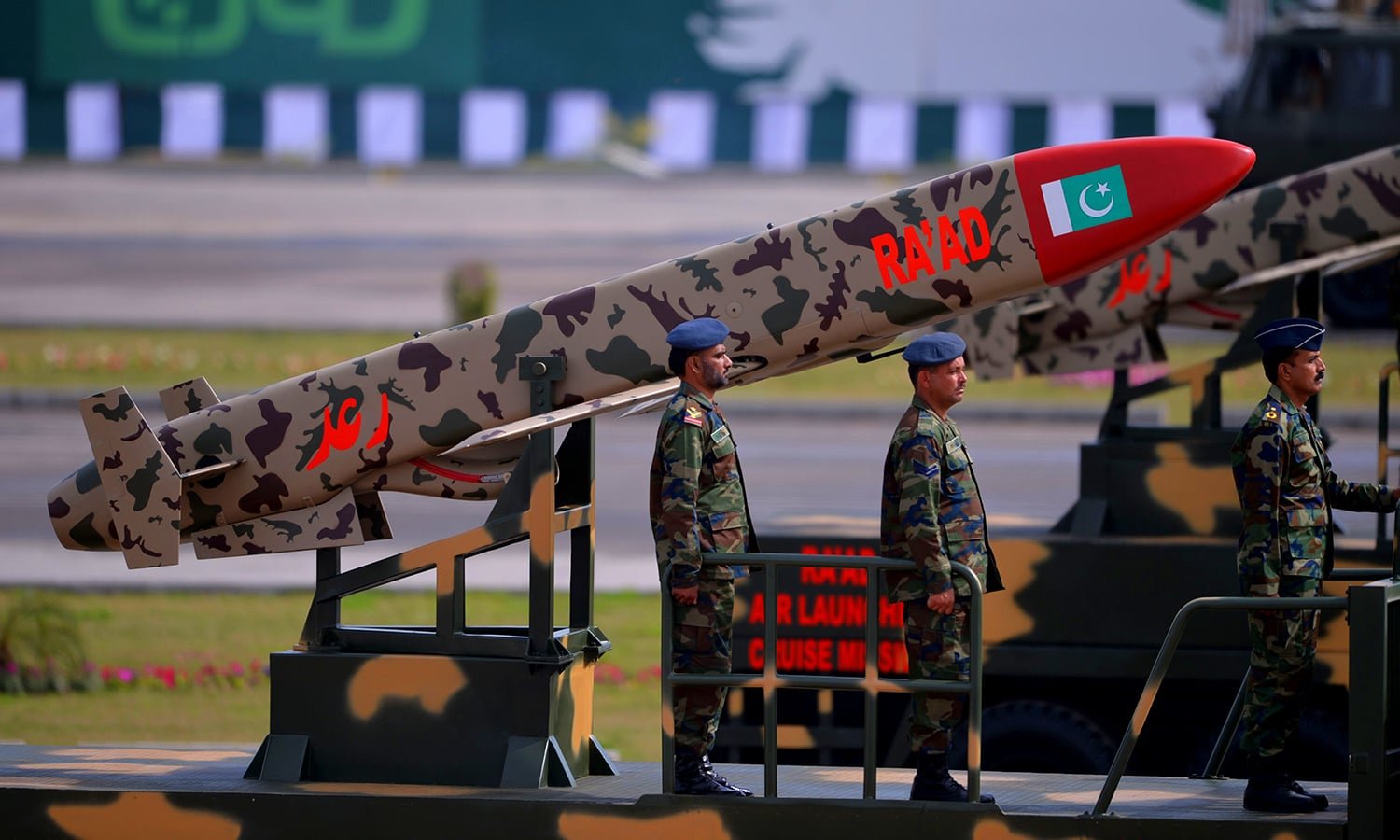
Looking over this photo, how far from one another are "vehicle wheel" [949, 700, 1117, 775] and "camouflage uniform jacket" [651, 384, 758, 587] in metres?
2.72

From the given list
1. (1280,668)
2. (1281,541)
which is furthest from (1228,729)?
(1281,541)

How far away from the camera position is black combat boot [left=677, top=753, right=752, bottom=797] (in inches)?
258

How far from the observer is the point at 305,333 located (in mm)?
28484

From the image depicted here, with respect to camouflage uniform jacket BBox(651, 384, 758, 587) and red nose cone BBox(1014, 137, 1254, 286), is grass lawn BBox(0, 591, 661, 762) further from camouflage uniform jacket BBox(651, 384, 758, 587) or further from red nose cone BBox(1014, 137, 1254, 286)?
red nose cone BBox(1014, 137, 1254, 286)

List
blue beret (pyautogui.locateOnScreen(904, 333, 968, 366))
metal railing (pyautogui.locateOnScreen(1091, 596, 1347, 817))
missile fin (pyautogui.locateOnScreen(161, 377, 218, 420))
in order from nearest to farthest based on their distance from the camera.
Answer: metal railing (pyautogui.locateOnScreen(1091, 596, 1347, 817)) → blue beret (pyautogui.locateOnScreen(904, 333, 968, 366)) → missile fin (pyautogui.locateOnScreen(161, 377, 218, 420))

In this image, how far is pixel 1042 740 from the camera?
901 centimetres

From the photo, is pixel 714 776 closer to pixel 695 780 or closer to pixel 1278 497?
pixel 695 780

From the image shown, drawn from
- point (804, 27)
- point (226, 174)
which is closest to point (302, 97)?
point (226, 174)

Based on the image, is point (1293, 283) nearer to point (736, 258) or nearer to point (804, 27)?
point (736, 258)

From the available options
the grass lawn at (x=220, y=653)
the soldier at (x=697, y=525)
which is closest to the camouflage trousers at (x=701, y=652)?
the soldier at (x=697, y=525)

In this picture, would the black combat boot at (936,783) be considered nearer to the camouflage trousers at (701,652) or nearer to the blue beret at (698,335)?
the camouflage trousers at (701,652)

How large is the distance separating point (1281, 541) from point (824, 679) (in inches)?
66.3

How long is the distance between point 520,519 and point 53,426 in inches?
722

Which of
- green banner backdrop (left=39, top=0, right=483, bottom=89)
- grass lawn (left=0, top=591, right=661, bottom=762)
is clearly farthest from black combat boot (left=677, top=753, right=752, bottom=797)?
green banner backdrop (left=39, top=0, right=483, bottom=89)
